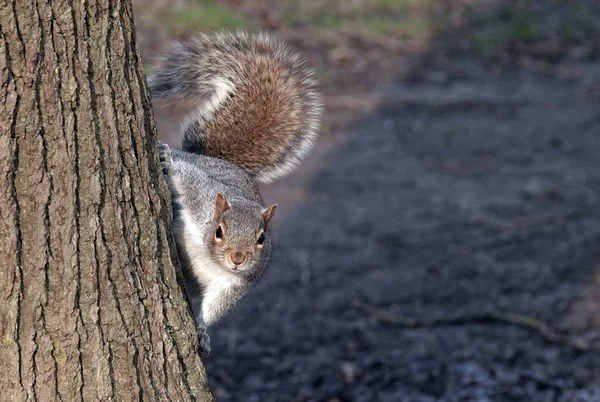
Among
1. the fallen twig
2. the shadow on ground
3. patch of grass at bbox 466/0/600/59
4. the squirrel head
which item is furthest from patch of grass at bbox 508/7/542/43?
the squirrel head

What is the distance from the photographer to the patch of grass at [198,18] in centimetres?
677

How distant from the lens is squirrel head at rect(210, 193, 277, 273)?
2.21m

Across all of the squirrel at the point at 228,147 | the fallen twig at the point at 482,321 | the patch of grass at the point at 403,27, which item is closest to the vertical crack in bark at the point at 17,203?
the squirrel at the point at 228,147

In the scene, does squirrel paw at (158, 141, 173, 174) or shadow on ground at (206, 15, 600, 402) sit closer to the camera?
squirrel paw at (158, 141, 173, 174)

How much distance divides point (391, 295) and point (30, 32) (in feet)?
8.84

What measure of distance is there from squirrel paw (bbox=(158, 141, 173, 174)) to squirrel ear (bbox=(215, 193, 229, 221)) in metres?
0.15

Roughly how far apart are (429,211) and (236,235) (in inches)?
106

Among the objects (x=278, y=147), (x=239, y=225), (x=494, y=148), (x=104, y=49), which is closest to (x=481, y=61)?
(x=494, y=148)

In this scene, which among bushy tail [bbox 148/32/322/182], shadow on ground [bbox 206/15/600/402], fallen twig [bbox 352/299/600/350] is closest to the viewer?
bushy tail [bbox 148/32/322/182]

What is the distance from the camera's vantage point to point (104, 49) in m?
1.62

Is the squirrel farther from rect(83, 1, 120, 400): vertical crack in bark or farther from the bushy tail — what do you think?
rect(83, 1, 120, 400): vertical crack in bark

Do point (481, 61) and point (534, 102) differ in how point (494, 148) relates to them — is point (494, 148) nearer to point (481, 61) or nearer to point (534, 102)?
point (534, 102)

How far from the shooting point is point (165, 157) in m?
2.25

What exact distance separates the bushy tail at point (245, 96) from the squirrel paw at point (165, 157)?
0.89 ft
